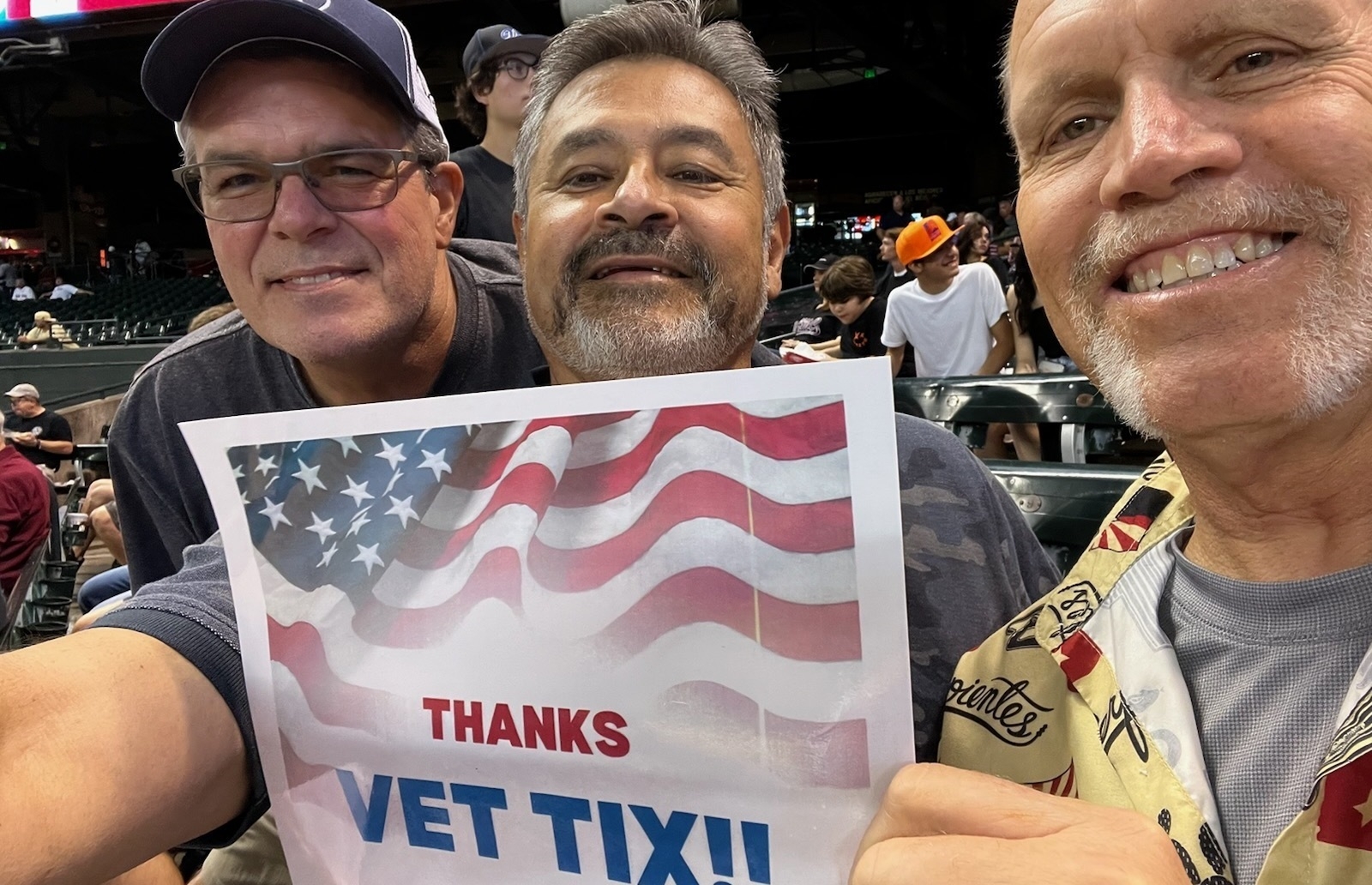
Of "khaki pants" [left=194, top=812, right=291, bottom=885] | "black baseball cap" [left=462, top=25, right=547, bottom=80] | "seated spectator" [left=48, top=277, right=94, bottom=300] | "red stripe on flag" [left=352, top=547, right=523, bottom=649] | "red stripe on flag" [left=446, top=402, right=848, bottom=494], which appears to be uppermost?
"seated spectator" [left=48, top=277, right=94, bottom=300]

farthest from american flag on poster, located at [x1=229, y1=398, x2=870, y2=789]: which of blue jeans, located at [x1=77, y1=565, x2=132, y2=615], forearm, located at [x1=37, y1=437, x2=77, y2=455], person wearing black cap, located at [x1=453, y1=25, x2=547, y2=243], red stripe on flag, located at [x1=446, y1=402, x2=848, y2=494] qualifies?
forearm, located at [x1=37, y1=437, x2=77, y2=455]

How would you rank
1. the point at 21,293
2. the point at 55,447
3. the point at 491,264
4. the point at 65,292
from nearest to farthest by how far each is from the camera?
the point at 491,264
the point at 55,447
the point at 65,292
the point at 21,293

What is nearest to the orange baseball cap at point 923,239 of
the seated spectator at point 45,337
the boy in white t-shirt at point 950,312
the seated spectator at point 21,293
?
the boy in white t-shirt at point 950,312

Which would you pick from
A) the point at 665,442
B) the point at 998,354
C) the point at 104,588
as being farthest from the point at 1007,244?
the point at 665,442

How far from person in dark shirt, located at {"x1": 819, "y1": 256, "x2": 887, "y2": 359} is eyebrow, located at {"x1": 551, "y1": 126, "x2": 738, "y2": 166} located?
403 centimetres

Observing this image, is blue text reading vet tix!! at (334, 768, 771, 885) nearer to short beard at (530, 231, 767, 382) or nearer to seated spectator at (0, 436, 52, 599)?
short beard at (530, 231, 767, 382)

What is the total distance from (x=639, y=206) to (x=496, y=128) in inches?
69.7

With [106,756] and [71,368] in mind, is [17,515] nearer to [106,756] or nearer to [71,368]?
[106,756]

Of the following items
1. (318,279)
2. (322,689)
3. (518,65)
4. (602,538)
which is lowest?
(322,689)

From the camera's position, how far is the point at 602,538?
0.72 meters

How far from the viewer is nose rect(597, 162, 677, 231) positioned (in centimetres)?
118

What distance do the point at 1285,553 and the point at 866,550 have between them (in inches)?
20.5

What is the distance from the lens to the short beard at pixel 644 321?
1.20 meters

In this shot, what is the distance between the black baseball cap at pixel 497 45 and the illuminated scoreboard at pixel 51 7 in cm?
1114
